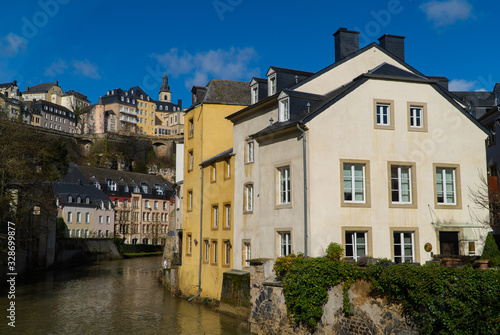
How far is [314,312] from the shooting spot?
1642cm

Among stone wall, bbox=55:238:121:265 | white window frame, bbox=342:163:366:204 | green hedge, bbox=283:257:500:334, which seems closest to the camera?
green hedge, bbox=283:257:500:334

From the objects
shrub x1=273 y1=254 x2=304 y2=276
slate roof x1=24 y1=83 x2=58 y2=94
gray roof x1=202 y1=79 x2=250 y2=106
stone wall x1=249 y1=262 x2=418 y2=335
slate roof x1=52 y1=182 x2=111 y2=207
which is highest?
slate roof x1=24 y1=83 x2=58 y2=94

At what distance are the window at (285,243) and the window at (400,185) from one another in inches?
169

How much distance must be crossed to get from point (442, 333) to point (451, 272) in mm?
1516

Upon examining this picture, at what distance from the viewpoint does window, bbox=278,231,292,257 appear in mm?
20141

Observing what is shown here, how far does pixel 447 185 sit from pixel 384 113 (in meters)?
3.86

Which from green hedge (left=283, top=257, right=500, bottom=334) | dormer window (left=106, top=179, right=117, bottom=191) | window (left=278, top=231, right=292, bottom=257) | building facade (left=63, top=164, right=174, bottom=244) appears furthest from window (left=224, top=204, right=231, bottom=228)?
dormer window (left=106, top=179, right=117, bottom=191)

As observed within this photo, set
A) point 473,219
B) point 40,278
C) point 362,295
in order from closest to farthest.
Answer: point 362,295
point 473,219
point 40,278

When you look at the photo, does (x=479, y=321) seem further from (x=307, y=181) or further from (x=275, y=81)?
(x=275, y=81)

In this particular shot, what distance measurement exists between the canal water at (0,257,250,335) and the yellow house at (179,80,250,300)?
1.83 m

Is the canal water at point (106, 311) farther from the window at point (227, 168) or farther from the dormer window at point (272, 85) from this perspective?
the dormer window at point (272, 85)

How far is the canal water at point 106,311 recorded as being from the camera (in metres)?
21.9

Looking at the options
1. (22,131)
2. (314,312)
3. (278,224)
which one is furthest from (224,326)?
(22,131)

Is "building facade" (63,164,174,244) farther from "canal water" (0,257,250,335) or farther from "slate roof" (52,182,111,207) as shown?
"canal water" (0,257,250,335)
